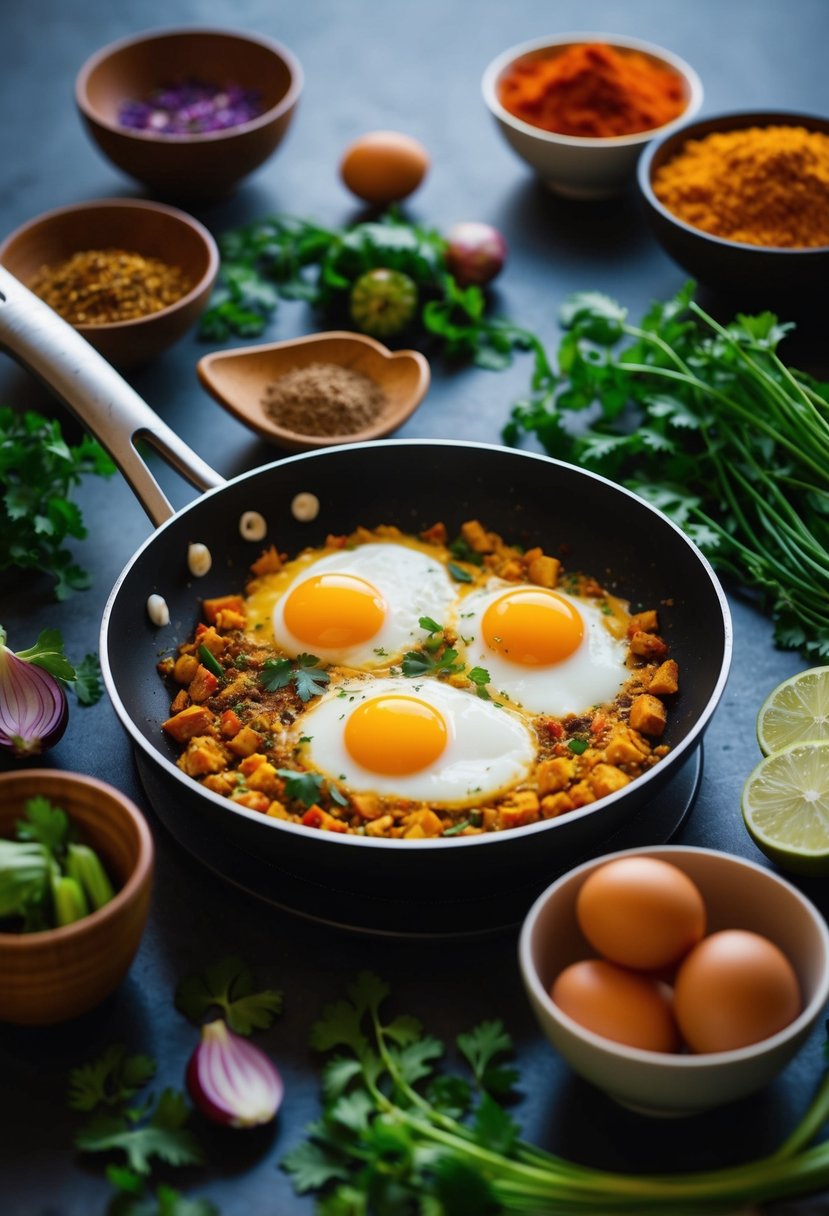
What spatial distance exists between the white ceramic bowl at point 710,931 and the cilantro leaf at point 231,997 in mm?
336

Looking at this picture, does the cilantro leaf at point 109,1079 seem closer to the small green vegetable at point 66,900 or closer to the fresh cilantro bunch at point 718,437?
the small green vegetable at point 66,900

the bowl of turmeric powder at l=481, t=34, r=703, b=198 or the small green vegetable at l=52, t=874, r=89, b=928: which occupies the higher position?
the bowl of turmeric powder at l=481, t=34, r=703, b=198

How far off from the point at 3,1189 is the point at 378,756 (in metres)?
0.69

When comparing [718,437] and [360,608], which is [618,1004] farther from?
[718,437]

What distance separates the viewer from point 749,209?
2.72 metres

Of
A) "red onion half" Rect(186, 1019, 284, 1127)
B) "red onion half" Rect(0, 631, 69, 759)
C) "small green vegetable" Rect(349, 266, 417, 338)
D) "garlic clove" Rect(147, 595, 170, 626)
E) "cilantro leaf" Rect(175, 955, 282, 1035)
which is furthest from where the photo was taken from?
"small green vegetable" Rect(349, 266, 417, 338)

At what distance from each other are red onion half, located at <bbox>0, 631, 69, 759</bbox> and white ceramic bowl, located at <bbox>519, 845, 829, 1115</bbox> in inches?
32.0

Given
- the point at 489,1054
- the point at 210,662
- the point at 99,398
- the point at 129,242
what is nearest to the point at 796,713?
the point at 489,1054

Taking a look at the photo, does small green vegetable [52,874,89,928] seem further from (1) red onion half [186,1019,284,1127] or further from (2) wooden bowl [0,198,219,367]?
(2) wooden bowl [0,198,219,367]

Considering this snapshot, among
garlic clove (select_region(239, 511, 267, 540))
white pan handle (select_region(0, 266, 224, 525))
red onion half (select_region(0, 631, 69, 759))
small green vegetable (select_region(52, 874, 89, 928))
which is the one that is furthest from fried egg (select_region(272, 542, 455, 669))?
small green vegetable (select_region(52, 874, 89, 928))

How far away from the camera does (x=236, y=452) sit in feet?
8.43

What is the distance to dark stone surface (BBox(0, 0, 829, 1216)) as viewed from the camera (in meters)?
1.49

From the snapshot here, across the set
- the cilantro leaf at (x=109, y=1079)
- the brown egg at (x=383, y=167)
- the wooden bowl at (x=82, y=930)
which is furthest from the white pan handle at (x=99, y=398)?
the brown egg at (x=383, y=167)

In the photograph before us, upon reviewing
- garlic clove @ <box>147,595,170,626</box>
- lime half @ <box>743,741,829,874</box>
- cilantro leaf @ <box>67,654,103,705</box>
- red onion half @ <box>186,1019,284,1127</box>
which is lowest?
cilantro leaf @ <box>67,654,103,705</box>
